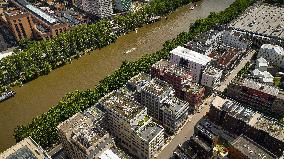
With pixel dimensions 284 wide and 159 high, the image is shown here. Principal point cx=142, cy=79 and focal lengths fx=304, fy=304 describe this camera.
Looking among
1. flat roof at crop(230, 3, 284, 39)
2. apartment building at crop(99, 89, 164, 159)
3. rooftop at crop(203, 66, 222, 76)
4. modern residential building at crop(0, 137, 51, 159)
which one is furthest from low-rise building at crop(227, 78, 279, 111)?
modern residential building at crop(0, 137, 51, 159)

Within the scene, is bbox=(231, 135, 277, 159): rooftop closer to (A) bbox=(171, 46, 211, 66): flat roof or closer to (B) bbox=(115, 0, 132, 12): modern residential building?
(A) bbox=(171, 46, 211, 66): flat roof

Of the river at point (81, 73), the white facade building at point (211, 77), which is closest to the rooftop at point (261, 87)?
the white facade building at point (211, 77)

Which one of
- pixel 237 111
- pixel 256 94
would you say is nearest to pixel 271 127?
pixel 237 111

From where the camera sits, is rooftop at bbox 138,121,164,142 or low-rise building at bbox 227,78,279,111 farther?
low-rise building at bbox 227,78,279,111

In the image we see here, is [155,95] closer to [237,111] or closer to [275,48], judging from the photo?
[237,111]

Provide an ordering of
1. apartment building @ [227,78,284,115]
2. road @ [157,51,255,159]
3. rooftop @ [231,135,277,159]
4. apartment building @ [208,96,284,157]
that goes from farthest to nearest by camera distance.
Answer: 1. apartment building @ [227,78,284,115]
2. road @ [157,51,255,159]
3. apartment building @ [208,96,284,157]
4. rooftop @ [231,135,277,159]

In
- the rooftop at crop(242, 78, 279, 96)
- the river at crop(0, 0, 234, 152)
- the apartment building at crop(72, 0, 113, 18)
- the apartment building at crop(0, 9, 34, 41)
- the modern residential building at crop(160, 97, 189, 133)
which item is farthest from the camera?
the apartment building at crop(72, 0, 113, 18)

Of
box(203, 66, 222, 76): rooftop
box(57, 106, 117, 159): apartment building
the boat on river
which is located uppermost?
box(57, 106, 117, 159): apartment building

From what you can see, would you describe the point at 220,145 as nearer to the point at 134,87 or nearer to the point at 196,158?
the point at 196,158

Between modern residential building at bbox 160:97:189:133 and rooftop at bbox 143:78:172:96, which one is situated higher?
rooftop at bbox 143:78:172:96
